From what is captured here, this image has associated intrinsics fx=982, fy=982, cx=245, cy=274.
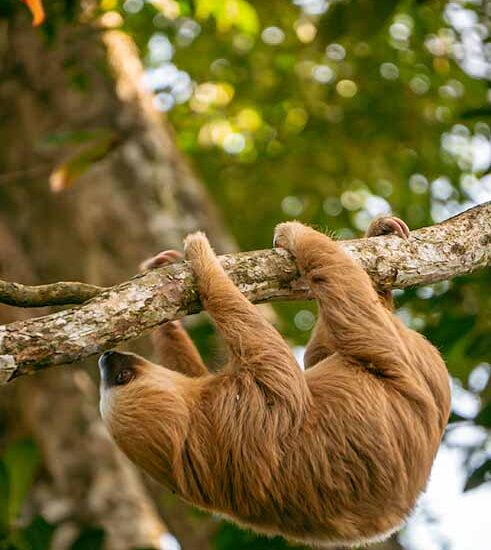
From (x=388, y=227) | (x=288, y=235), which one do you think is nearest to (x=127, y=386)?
(x=288, y=235)

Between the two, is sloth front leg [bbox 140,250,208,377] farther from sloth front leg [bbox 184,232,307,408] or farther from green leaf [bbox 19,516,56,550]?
green leaf [bbox 19,516,56,550]

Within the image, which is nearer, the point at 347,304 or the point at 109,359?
the point at 347,304

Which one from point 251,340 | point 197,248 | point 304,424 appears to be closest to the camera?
point 197,248

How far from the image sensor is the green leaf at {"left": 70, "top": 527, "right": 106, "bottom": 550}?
6758 mm

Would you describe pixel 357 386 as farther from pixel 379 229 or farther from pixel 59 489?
pixel 59 489

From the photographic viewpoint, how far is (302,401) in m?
5.71

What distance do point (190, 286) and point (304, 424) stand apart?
3.94 ft

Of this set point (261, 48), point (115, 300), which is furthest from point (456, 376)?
point (261, 48)

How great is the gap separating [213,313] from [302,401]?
819 millimetres

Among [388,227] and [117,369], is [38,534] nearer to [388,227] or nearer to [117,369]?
[117,369]

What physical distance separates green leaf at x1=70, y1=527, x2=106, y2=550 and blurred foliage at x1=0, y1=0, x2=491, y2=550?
3882 millimetres

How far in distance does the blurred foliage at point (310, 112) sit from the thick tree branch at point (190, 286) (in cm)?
454

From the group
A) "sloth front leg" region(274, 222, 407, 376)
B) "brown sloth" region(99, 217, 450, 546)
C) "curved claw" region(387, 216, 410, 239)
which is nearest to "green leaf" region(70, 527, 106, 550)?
"brown sloth" region(99, 217, 450, 546)

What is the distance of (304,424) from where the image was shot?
5.73 meters
